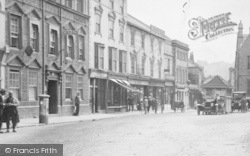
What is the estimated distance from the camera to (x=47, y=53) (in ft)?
83.5

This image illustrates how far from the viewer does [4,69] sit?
69.5 feet

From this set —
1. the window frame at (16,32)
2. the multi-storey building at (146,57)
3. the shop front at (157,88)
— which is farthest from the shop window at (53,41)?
the shop front at (157,88)

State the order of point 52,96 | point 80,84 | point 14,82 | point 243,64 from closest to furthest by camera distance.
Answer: point 14,82, point 52,96, point 80,84, point 243,64

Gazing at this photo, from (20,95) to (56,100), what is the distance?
4.21 metres

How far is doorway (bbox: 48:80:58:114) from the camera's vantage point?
87.0 ft

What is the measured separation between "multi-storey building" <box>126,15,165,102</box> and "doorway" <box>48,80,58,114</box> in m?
14.1

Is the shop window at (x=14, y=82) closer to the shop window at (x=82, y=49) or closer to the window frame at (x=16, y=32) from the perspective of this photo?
the window frame at (x=16, y=32)

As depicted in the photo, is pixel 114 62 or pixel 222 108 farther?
pixel 114 62

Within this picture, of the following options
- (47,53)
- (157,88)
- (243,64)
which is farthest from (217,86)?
(47,53)

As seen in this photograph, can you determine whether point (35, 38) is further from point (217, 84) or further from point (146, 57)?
point (217, 84)

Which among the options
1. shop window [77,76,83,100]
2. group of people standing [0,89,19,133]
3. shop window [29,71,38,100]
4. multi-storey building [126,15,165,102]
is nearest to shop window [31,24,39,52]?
shop window [29,71,38,100]

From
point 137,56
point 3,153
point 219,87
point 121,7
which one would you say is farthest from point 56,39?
point 219,87

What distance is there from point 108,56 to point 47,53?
10096mm

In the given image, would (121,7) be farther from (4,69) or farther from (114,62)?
(4,69)
